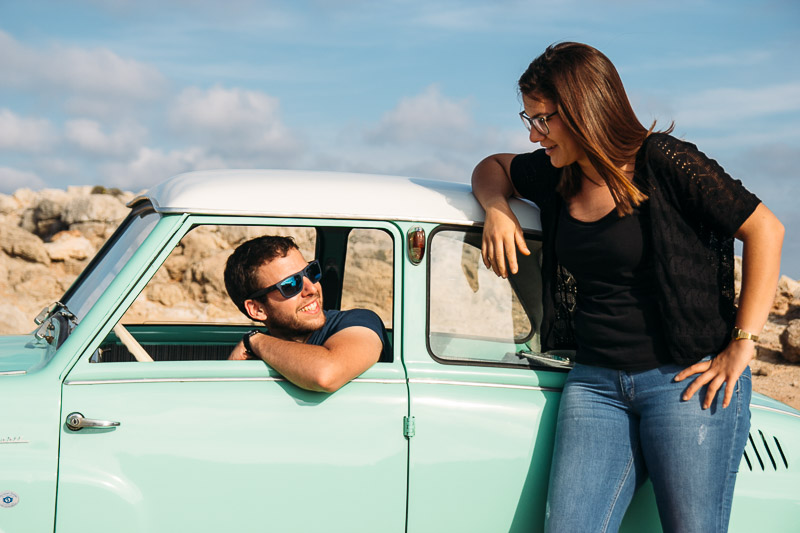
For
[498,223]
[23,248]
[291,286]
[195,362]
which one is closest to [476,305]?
[498,223]

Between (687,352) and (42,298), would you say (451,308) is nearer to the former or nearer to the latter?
(687,352)

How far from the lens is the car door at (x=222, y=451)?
99.1 inches

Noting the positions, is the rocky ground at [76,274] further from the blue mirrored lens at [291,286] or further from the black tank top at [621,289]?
the blue mirrored lens at [291,286]

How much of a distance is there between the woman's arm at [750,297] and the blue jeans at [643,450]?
0.05m

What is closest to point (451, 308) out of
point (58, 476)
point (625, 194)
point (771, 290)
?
point (625, 194)

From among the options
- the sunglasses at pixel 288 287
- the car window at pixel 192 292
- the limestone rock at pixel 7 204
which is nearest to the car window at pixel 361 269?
the sunglasses at pixel 288 287

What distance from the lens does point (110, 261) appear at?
3150 millimetres

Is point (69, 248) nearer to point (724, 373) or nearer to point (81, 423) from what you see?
point (81, 423)

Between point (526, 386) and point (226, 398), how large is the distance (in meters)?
1.10

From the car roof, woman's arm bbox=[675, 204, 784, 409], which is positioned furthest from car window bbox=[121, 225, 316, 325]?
woman's arm bbox=[675, 204, 784, 409]

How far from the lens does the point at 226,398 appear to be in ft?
8.65

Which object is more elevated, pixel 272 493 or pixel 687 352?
pixel 687 352

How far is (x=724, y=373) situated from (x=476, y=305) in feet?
2.96

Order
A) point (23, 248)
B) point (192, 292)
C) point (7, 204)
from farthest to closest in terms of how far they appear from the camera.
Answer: point (7, 204) → point (23, 248) → point (192, 292)
